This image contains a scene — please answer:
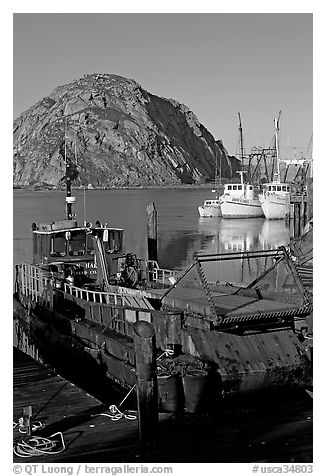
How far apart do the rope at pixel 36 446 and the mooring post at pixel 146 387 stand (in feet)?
3.86

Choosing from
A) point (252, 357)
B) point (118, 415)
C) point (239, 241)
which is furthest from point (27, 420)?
point (239, 241)

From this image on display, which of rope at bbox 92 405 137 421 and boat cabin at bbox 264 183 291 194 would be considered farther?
boat cabin at bbox 264 183 291 194

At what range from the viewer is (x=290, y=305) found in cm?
1371

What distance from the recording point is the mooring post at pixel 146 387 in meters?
9.88

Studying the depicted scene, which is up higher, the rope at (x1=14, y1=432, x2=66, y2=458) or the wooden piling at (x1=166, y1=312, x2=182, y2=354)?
the wooden piling at (x1=166, y1=312, x2=182, y2=354)

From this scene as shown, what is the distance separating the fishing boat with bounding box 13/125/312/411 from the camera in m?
12.5

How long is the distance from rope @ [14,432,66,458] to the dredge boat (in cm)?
260

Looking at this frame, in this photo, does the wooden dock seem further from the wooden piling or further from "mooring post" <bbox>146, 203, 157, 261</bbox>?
"mooring post" <bbox>146, 203, 157, 261</bbox>

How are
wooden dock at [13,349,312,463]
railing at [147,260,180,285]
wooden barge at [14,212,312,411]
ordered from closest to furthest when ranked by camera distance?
wooden dock at [13,349,312,463], wooden barge at [14,212,312,411], railing at [147,260,180,285]

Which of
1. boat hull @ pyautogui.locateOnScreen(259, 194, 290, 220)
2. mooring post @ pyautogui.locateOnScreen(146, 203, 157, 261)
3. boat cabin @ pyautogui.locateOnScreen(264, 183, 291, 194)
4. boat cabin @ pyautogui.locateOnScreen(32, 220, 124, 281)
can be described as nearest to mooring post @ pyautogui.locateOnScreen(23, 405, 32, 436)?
boat cabin @ pyautogui.locateOnScreen(32, 220, 124, 281)

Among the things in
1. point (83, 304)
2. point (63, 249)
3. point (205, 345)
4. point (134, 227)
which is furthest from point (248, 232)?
point (205, 345)

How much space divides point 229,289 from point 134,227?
4991 centimetres
